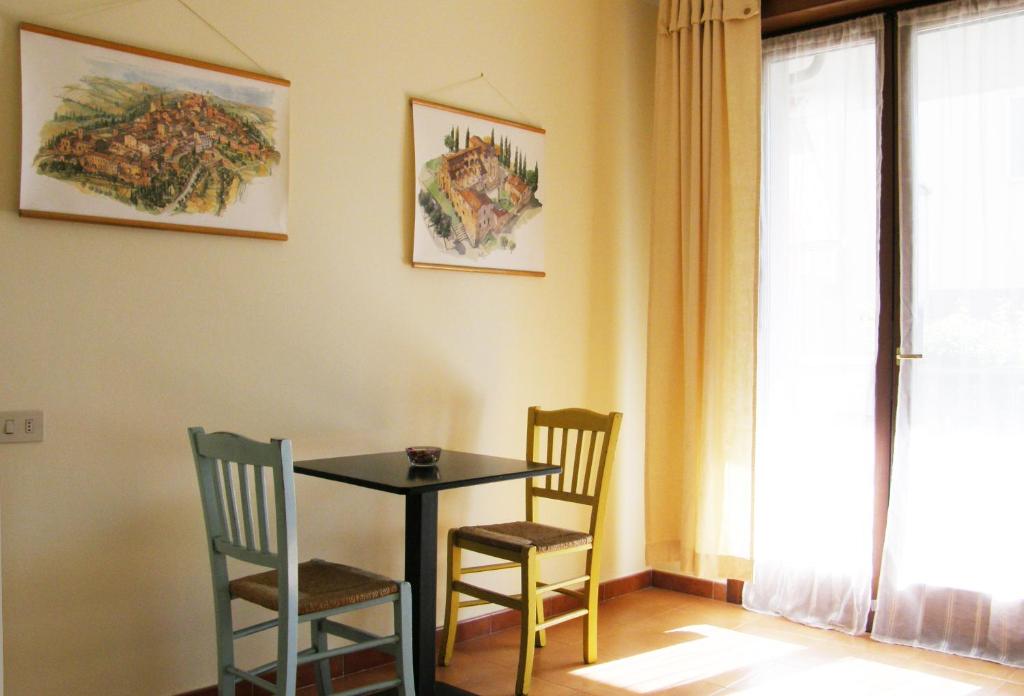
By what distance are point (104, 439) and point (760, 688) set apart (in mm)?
2188

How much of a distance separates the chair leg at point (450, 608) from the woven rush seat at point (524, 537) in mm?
114

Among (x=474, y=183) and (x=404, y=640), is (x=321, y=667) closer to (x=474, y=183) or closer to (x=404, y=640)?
(x=404, y=640)

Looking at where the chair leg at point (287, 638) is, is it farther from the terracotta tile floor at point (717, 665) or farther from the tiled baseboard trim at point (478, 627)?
the terracotta tile floor at point (717, 665)

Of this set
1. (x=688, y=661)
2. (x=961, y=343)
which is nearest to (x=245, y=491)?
(x=688, y=661)

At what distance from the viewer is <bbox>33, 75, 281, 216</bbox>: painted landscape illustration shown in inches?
102

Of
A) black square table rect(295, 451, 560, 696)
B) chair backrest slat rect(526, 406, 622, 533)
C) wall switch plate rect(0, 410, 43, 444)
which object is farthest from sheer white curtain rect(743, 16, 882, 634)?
wall switch plate rect(0, 410, 43, 444)

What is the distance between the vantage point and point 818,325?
3.80 meters

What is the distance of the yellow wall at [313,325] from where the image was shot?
101 inches

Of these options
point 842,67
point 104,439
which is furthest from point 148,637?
point 842,67

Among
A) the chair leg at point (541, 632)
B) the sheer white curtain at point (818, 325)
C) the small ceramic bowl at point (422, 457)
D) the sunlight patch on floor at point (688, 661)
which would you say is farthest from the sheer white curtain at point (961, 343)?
the small ceramic bowl at point (422, 457)

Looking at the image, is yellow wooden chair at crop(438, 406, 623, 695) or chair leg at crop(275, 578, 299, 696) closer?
chair leg at crop(275, 578, 299, 696)

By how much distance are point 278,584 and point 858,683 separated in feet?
6.54

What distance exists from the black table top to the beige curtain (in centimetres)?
116

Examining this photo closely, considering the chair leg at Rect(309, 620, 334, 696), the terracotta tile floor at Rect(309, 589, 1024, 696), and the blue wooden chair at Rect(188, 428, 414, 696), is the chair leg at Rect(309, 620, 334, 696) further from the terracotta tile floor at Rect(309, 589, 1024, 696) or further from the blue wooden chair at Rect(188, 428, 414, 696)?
the terracotta tile floor at Rect(309, 589, 1024, 696)
